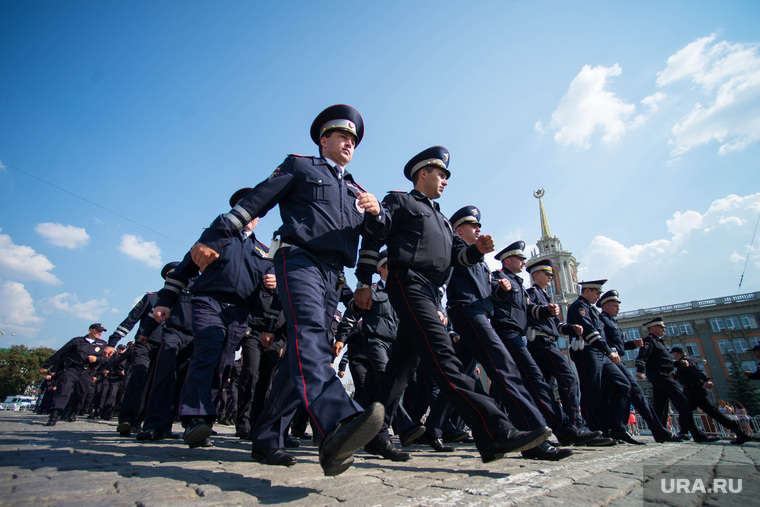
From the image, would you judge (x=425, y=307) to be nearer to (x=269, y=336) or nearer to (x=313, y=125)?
(x=313, y=125)

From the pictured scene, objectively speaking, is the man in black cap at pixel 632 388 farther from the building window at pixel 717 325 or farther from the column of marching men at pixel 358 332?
the building window at pixel 717 325

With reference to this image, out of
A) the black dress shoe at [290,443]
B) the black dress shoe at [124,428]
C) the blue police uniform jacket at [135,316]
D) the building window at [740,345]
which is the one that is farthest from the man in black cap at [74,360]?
the building window at [740,345]

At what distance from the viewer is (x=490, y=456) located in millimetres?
2535

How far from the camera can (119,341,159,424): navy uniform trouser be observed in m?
5.14

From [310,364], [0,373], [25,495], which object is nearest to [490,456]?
[310,364]

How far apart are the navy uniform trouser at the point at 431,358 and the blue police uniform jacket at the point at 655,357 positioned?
6.76 meters

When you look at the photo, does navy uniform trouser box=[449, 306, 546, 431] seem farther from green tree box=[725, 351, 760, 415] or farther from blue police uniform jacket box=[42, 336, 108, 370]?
green tree box=[725, 351, 760, 415]

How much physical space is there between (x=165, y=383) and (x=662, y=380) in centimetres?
883

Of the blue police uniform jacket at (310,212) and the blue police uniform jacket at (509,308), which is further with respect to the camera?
the blue police uniform jacket at (509,308)

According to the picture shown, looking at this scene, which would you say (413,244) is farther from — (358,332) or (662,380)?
(662,380)

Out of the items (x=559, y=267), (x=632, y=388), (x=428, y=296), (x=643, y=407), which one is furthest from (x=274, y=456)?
(x=559, y=267)

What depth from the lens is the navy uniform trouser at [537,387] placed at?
4.32 metres

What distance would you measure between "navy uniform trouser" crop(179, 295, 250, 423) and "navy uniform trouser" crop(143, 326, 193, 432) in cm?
105

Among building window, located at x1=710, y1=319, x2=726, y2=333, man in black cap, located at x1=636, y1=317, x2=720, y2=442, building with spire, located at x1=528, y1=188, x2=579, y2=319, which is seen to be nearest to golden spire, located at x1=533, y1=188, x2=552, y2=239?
building with spire, located at x1=528, y1=188, x2=579, y2=319
